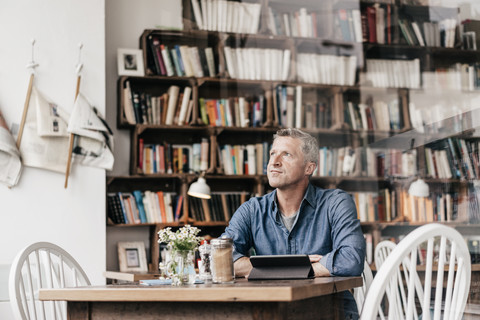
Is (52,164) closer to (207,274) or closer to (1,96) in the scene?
(1,96)

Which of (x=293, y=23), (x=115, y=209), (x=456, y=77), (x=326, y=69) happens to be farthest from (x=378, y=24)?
(x=115, y=209)

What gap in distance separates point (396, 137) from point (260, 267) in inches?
119

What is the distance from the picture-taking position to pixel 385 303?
4.51m

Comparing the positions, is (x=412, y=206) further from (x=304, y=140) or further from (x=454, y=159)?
(x=304, y=140)

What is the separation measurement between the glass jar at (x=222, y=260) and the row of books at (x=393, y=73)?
10.4ft

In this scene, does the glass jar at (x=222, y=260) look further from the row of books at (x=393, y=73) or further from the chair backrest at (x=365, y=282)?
the row of books at (x=393, y=73)

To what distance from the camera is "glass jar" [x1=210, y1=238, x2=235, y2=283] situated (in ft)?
5.99

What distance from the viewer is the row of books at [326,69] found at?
4984 mm

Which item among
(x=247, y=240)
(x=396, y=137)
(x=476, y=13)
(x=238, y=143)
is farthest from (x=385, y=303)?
(x=247, y=240)

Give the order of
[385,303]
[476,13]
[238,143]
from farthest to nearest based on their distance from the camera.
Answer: [238,143], [385,303], [476,13]

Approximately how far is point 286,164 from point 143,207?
2.19 meters

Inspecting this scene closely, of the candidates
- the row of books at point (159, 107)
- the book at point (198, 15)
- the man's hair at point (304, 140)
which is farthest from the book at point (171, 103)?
the man's hair at point (304, 140)

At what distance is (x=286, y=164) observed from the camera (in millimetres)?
2512

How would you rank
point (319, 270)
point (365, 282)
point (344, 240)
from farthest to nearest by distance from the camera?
point (365, 282) → point (344, 240) → point (319, 270)
